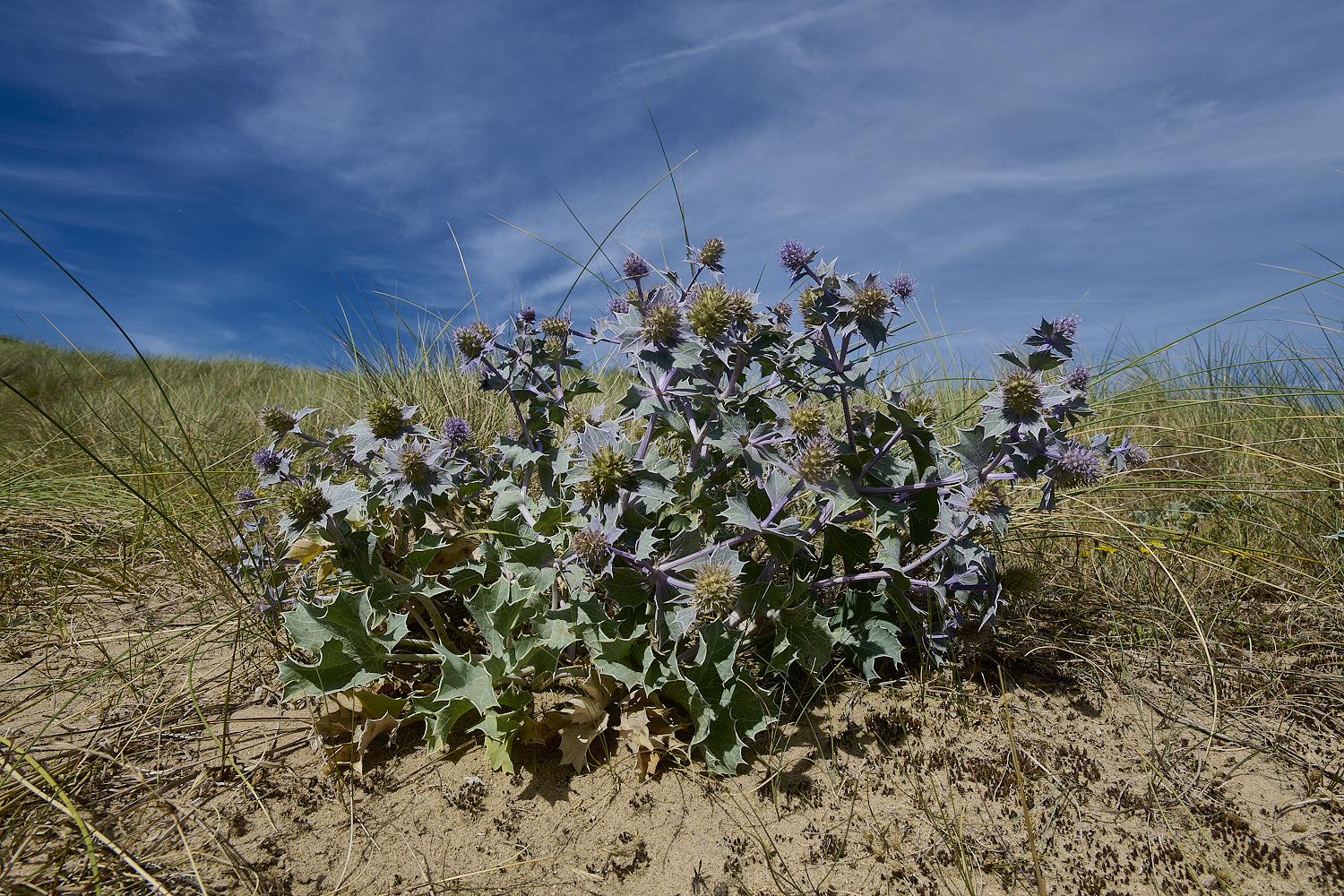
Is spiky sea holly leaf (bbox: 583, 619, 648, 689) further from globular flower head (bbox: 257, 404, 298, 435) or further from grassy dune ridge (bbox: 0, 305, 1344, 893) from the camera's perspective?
globular flower head (bbox: 257, 404, 298, 435)

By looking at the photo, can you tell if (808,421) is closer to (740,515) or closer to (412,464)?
(740,515)

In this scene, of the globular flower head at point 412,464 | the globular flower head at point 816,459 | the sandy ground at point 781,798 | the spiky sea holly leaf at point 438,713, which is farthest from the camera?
the globular flower head at point 412,464

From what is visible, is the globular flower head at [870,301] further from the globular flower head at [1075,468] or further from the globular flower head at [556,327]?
the globular flower head at [556,327]

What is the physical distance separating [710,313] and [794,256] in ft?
1.71

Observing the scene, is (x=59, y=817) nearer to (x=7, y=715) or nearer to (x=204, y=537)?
(x=7, y=715)

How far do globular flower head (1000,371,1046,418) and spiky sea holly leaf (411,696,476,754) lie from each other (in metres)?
1.70

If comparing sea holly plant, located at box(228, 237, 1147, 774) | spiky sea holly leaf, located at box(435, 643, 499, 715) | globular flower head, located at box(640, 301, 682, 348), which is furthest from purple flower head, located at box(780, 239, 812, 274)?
spiky sea holly leaf, located at box(435, 643, 499, 715)

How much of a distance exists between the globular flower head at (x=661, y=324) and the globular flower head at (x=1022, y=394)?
2.99 feet

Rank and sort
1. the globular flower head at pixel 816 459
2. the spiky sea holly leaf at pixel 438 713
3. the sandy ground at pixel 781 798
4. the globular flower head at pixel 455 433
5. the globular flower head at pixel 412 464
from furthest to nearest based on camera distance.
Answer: the globular flower head at pixel 455 433
the globular flower head at pixel 412 464
the spiky sea holly leaf at pixel 438 713
the globular flower head at pixel 816 459
the sandy ground at pixel 781 798

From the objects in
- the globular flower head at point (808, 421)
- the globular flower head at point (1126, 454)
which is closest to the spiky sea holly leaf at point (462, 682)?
the globular flower head at point (808, 421)

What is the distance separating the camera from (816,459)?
71.6 inches

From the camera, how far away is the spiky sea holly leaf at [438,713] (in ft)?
6.32

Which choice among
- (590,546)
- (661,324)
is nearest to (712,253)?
(661,324)

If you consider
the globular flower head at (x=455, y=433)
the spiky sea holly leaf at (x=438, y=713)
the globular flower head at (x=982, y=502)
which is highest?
the globular flower head at (x=455, y=433)
